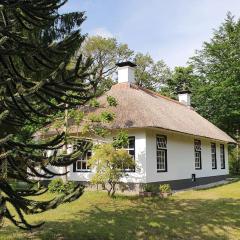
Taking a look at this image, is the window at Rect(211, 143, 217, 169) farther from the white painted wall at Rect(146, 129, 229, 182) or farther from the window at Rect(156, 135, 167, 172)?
the window at Rect(156, 135, 167, 172)

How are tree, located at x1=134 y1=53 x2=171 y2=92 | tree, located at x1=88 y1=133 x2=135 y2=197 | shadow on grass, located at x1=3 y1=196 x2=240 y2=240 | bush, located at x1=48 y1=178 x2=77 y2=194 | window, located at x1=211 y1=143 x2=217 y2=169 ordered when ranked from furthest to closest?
tree, located at x1=134 y1=53 x2=171 y2=92, window, located at x1=211 y1=143 x2=217 y2=169, bush, located at x1=48 y1=178 x2=77 y2=194, tree, located at x1=88 y1=133 x2=135 y2=197, shadow on grass, located at x1=3 y1=196 x2=240 y2=240

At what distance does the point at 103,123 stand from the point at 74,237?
968 centimetres

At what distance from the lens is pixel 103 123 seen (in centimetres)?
1867

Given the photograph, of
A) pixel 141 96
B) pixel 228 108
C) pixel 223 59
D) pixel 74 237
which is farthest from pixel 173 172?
pixel 223 59

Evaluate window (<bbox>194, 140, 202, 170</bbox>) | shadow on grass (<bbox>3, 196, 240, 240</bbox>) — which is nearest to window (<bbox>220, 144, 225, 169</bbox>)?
window (<bbox>194, 140, 202, 170</bbox>)

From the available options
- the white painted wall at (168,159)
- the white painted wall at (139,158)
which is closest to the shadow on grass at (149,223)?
the white painted wall at (139,158)

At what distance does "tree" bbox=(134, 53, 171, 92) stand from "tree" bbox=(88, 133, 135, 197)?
30.2 meters

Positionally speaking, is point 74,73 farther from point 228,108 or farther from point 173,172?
point 228,108

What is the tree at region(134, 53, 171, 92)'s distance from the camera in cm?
4665

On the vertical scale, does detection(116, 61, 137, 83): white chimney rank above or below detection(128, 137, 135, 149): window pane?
above

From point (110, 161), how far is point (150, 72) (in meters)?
32.7

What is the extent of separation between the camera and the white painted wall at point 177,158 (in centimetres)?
1855

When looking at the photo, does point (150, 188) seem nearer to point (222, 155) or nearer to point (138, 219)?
point (138, 219)

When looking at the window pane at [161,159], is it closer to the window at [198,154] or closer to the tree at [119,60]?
the window at [198,154]
